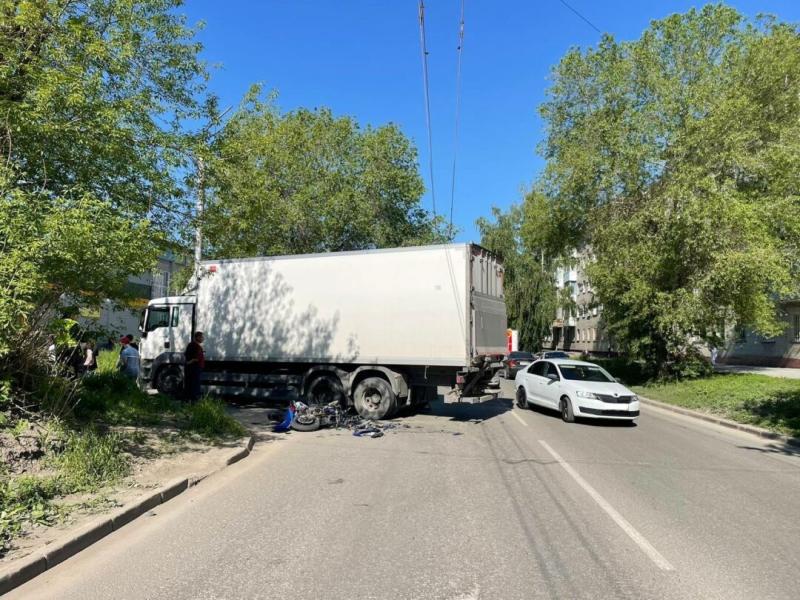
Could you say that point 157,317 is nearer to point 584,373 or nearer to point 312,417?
point 312,417

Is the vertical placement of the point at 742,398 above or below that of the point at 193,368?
below

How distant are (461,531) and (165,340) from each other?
12.7 metres

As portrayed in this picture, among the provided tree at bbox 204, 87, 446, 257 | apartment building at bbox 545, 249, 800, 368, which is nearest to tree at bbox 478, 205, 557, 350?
apartment building at bbox 545, 249, 800, 368

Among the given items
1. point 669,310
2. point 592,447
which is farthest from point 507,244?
point 592,447

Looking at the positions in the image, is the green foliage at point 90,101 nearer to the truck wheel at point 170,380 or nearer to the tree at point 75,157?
the tree at point 75,157

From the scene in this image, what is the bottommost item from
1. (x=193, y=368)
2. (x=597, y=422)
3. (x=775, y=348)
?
(x=597, y=422)

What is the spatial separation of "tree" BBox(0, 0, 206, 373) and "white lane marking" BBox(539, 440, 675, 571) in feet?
19.6

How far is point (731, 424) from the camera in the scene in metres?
13.7

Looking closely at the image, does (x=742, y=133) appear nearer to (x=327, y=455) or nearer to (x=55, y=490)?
(x=327, y=455)

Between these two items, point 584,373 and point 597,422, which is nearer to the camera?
point 597,422

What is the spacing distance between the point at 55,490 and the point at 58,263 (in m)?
2.39

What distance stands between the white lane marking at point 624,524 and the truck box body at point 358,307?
4.57 m

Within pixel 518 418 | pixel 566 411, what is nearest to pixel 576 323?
pixel 518 418

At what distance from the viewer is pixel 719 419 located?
14.5 meters
